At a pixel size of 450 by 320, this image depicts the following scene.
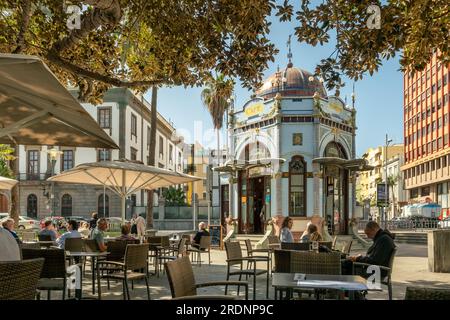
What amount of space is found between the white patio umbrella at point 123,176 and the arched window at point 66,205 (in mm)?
37603

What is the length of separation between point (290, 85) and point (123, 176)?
15.7 m

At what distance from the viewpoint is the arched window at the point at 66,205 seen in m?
49.8

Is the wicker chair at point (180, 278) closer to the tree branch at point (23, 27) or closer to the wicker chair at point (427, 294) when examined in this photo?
the wicker chair at point (427, 294)

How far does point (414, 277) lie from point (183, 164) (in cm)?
7019

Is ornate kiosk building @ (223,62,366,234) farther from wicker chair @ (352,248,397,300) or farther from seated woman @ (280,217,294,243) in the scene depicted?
wicker chair @ (352,248,397,300)

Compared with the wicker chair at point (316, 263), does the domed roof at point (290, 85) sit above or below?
above

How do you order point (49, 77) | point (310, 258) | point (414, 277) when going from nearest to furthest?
point (49, 77) < point (310, 258) < point (414, 277)

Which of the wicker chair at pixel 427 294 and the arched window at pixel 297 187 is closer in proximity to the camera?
the wicker chair at pixel 427 294

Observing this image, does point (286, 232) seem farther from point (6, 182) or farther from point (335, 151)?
point (335, 151)

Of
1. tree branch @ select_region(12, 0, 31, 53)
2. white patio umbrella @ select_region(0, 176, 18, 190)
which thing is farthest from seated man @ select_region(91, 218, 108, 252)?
tree branch @ select_region(12, 0, 31, 53)

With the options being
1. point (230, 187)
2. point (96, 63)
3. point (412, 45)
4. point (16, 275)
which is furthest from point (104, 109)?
point (16, 275)

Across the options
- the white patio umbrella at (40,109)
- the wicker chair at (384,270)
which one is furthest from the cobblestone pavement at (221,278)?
the white patio umbrella at (40,109)

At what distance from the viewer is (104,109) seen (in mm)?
49875
